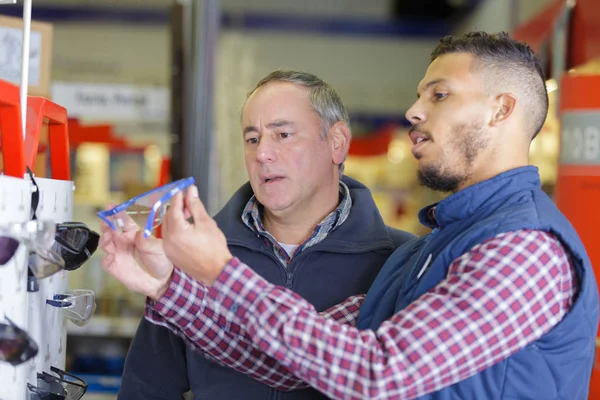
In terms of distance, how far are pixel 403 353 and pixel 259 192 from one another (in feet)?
3.47

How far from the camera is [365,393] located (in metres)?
1.42

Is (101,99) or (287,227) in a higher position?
(101,99)

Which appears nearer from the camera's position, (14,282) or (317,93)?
(14,282)

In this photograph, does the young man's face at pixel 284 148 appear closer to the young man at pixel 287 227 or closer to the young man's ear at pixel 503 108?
the young man at pixel 287 227

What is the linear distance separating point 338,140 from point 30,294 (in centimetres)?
129

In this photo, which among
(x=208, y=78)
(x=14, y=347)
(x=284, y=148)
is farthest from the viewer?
(x=208, y=78)

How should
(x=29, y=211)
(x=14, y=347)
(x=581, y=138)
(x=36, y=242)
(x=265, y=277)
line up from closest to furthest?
(x=14, y=347), (x=36, y=242), (x=29, y=211), (x=265, y=277), (x=581, y=138)

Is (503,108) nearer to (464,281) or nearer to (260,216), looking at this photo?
(464,281)

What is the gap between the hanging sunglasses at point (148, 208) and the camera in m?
1.51

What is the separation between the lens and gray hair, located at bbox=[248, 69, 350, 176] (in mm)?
2506

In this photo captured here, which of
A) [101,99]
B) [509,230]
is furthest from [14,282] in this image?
[101,99]

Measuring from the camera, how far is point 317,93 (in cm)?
253

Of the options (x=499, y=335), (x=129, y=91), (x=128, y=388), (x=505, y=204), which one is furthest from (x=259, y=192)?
(x=129, y=91)

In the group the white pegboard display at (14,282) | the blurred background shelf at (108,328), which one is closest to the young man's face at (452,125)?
the white pegboard display at (14,282)
